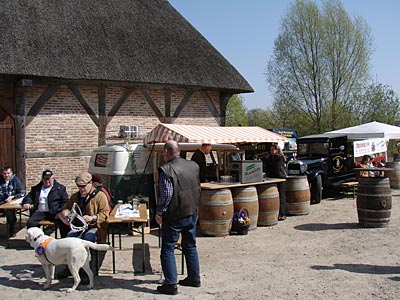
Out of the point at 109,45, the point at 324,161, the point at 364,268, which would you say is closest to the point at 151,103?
the point at 109,45

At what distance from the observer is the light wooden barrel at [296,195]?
356 inches

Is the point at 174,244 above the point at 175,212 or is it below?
below

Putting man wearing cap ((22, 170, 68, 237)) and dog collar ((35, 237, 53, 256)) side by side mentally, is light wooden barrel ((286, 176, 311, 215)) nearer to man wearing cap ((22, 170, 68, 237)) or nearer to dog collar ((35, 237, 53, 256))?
man wearing cap ((22, 170, 68, 237))

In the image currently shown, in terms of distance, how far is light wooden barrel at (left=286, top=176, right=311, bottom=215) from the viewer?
9031 mm

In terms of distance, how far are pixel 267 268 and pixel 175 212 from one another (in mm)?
1697

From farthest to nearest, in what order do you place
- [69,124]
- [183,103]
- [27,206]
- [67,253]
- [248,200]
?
[183,103]
[69,124]
[248,200]
[27,206]
[67,253]

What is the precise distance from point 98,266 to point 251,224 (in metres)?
3.22

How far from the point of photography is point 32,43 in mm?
10836

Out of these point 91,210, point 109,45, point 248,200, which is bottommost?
point 248,200

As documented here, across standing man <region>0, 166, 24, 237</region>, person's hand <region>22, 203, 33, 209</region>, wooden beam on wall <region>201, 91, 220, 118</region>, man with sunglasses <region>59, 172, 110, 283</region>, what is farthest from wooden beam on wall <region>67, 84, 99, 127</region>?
man with sunglasses <region>59, 172, 110, 283</region>

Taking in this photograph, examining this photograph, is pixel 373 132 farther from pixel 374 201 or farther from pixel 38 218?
pixel 38 218

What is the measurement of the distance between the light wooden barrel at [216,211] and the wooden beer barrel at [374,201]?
7.79ft

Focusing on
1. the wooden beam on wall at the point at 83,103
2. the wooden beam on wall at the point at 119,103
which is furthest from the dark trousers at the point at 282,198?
the wooden beam on wall at the point at 83,103

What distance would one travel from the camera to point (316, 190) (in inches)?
434
